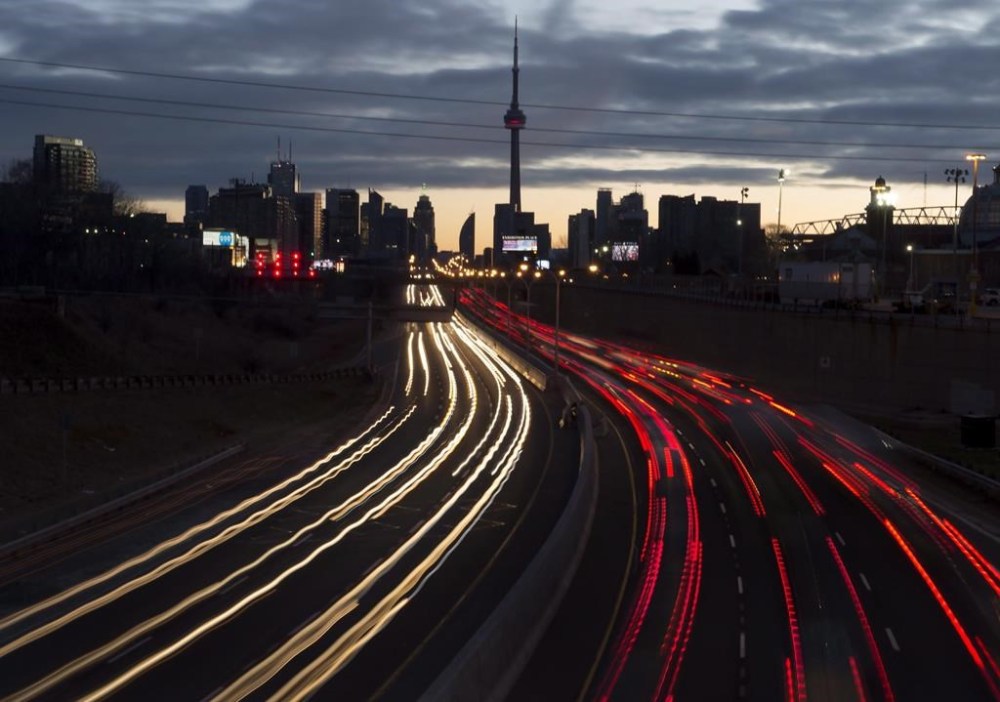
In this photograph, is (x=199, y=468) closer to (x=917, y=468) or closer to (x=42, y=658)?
(x=42, y=658)

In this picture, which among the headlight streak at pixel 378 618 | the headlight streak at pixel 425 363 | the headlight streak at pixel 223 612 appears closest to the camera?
the headlight streak at pixel 378 618

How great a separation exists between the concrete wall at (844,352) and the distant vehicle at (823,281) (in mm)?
4861

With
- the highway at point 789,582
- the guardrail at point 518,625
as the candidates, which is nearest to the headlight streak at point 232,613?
the guardrail at point 518,625

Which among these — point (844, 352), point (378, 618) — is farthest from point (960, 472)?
point (844, 352)

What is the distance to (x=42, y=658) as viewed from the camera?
18391 millimetres

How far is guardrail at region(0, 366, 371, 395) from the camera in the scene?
4864cm

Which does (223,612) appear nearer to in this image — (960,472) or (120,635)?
(120,635)

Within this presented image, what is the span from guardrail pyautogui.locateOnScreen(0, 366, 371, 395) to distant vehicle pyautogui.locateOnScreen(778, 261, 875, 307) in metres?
34.0

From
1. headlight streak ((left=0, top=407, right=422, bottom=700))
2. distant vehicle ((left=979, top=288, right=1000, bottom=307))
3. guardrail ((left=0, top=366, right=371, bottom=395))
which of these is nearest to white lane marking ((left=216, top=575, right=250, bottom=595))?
headlight streak ((left=0, top=407, right=422, bottom=700))

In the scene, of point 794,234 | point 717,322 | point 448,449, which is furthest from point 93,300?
point 794,234

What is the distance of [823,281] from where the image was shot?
89062 mm

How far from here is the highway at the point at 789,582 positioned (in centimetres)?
1953

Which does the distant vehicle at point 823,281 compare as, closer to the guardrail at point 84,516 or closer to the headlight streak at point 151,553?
the headlight streak at point 151,553

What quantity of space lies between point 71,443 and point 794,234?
91.2m
